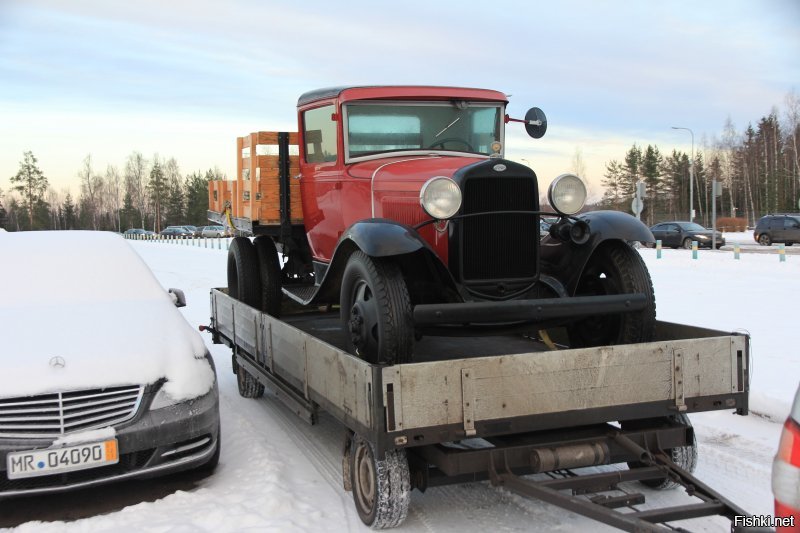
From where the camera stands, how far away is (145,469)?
3961 millimetres

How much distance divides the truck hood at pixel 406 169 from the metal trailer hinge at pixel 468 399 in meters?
1.60

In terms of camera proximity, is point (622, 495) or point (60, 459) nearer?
point (622, 495)

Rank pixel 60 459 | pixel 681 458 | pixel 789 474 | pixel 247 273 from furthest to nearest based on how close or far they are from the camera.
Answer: pixel 247 273
pixel 681 458
pixel 60 459
pixel 789 474

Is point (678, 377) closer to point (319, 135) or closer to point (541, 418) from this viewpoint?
point (541, 418)

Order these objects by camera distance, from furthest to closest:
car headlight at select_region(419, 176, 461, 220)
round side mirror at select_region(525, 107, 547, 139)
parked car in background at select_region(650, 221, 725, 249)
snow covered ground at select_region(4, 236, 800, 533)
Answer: parked car in background at select_region(650, 221, 725, 249)
round side mirror at select_region(525, 107, 547, 139)
car headlight at select_region(419, 176, 461, 220)
snow covered ground at select_region(4, 236, 800, 533)

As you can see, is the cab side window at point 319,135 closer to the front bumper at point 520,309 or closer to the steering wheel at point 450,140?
the steering wheel at point 450,140

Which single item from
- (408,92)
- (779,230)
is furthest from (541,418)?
(779,230)

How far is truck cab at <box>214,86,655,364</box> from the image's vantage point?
404cm

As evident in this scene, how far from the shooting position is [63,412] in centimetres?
384

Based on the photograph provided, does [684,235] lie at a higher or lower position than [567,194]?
lower

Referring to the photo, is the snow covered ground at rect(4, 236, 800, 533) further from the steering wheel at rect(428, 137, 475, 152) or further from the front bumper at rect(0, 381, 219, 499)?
the steering wheel at rect(428, 137, 475, 152)

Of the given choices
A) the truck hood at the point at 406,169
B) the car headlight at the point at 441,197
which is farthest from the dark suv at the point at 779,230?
the car headlight at the point at 441,197

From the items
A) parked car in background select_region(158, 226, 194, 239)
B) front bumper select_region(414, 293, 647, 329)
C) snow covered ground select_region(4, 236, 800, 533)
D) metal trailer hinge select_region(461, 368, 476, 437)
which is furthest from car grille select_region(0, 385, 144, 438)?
parked car in background select_region(158, 226, 194, 239)

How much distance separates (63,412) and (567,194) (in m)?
3.37
